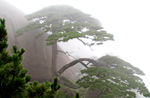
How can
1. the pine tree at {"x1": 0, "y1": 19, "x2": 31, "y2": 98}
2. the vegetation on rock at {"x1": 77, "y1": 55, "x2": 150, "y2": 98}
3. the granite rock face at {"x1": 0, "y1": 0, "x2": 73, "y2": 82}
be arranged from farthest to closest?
the granite rock face at {"x1": 0, "y1": 0, "x2": 73, "y2": 82}
the vegetation on rock at {"x1": 77, "y1": 55, "x2": 150, "y2": 98}
the pine tree at {"x1": 0, "y1": 19, "x2": 31, "y2": 98}

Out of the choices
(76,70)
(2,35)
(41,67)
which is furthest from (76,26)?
(76,70)

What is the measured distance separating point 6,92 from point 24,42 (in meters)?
10.5

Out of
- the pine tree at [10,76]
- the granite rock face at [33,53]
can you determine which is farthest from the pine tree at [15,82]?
the granite rock face at [33,53]

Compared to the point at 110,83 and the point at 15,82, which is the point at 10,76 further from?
the point at 110,83

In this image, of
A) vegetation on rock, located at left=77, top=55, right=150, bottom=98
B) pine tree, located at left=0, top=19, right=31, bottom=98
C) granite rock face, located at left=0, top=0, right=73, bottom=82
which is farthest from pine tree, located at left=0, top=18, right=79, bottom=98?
granite rock face, located at left=0, top=0, right=73, bottom=82

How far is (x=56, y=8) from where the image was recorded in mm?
11961

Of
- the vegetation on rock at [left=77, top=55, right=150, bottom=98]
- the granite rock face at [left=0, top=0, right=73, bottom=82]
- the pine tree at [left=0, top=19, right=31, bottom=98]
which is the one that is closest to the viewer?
the pine tree at [left=0, top=19, right=31, bottom=98]

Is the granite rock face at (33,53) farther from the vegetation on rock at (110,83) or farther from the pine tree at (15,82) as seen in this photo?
the pine tree at (15,82)

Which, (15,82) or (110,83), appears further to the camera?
(110,83)

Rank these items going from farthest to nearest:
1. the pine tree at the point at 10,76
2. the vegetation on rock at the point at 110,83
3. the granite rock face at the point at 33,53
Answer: the granite rock face at the point at 33,53 → the vegetation on rock at the point at 110,83 → the pine tree at the point at 10,76

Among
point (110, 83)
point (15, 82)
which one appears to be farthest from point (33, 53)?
point (15, 82)

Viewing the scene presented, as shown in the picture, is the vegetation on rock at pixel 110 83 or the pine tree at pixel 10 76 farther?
the vegetation on rock at pixel 110 83

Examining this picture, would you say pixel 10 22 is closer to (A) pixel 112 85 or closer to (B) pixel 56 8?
(B) pixel 56 8

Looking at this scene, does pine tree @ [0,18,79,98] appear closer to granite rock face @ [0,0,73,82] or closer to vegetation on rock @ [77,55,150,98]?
vegetation on rock @ [77,55,150,98]
